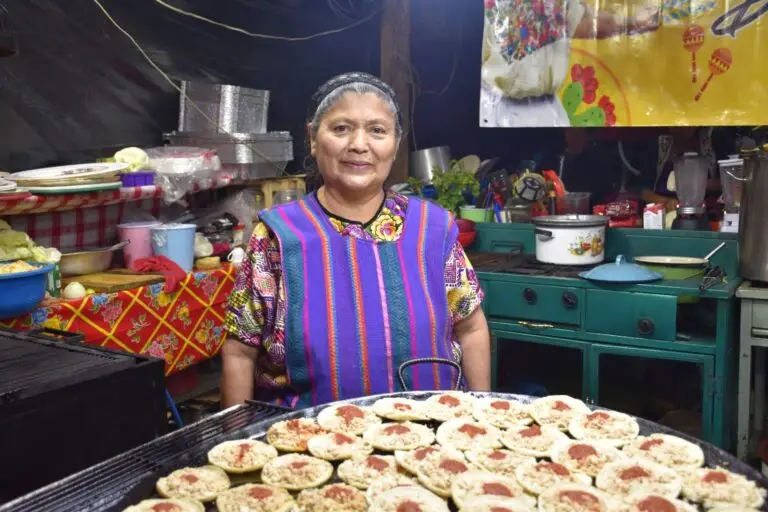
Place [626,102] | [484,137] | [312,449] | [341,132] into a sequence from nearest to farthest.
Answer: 1. [312,449]
2. [341,132]
3. [626,102]
4. [484,137]

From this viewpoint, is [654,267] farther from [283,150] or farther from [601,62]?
[283,150]

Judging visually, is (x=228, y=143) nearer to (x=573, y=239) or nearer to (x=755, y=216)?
(x=573, y=239)

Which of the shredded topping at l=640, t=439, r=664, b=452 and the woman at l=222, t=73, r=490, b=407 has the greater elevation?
the woman at l=222, t=73, r=490, b=407

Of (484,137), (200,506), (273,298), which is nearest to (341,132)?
(273,298)

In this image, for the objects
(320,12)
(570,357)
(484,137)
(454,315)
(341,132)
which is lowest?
(570,357)

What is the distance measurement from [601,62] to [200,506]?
3279 mm

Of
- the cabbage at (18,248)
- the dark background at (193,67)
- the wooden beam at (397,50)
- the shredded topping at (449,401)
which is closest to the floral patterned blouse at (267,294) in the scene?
the shredded topping at (449,401)

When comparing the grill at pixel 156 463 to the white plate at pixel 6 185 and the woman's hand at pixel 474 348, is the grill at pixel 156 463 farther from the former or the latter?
the white plate at pixel 6 185

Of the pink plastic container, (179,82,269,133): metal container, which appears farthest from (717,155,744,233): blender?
the pink plastic container

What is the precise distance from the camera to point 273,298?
2.17 m

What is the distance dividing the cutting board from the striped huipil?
4.39ft

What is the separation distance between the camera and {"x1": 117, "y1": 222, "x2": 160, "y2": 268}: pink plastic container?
363 centimetres

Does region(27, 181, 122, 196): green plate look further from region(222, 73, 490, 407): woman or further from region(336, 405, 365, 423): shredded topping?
region(336, 405, 365, 423): shredded topping

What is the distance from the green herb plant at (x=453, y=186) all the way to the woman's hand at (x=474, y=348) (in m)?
2.01
